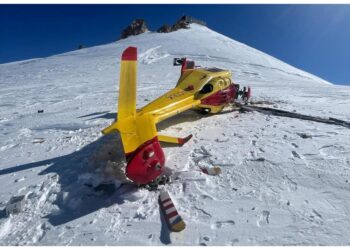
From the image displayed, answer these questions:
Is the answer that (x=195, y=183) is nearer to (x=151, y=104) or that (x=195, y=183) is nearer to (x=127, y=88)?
(x=127, y=88)

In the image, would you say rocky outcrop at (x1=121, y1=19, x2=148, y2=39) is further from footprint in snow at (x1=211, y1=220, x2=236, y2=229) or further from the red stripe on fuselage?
footprint in snow at (x1=211, y1=220, x2=236, y2=229)

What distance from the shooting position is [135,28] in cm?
5003

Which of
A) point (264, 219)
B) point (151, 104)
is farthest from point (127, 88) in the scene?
point (264, 219)

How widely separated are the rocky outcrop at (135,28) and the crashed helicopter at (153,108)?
136 ft

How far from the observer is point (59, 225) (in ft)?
14.3

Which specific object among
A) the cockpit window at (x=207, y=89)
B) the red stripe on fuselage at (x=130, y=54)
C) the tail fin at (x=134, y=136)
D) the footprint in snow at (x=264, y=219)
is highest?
the red stripe on fuselage at (x=130, y=54)

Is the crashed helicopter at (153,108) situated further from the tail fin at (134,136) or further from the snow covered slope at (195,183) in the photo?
the snow covered slope at (195,183)

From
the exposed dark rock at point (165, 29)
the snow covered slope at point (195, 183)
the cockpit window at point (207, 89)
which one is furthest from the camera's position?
the exposed dark rock at point (165, 29)

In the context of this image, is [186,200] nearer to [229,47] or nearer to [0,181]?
[0,181]

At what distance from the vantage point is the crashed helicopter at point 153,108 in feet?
16.2

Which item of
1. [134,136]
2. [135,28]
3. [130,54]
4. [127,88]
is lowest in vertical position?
[134,136]

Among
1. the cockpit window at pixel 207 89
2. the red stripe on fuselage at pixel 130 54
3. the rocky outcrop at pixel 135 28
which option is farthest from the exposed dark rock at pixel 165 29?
the red stripe on fuselage at pixel 130 54

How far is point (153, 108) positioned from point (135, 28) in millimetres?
46395

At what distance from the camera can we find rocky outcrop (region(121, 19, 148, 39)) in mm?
49272
